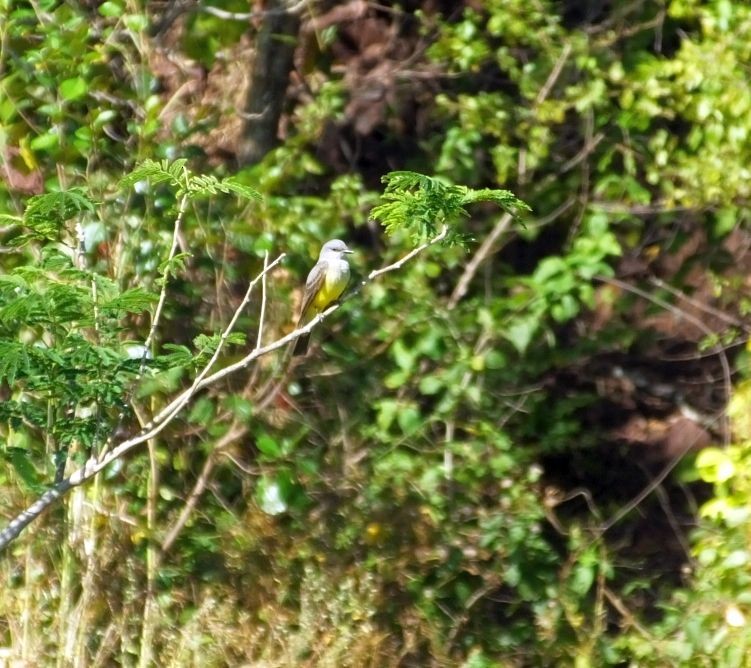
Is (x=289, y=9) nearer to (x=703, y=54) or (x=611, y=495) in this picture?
(x=703, y=54)

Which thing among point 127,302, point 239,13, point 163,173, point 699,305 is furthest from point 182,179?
point 699,305

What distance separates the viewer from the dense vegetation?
5.74m

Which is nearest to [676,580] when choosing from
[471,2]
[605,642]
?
[605,642]

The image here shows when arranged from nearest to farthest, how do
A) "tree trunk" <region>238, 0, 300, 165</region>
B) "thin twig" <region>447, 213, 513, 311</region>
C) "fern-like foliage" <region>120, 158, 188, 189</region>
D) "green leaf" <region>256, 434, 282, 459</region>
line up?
"fern-like foliage" <region>120, 158, 188, 189</region> → "green leaf" <region>256, 434, 282, 459</region> → "tree trunk" <region>238, 0, 300, 165</region> → "thin twig" <region>447, 213, 513, 311</region>

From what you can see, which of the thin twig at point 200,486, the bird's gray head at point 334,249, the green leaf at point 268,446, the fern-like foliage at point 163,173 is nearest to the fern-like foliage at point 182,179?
the fern-like foliage at point 163,173

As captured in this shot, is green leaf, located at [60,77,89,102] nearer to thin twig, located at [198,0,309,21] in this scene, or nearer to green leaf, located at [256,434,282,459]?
thin twig, located at [198,0,309,21]

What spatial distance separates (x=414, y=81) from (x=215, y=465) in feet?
8.14

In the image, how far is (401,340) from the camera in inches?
262

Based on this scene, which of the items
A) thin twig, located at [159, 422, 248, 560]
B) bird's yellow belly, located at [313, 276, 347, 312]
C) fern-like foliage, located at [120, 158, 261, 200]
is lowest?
thin twig, located at [159, 422, 248, 560]

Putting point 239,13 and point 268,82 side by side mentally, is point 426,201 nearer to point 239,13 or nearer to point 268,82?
point 239,13

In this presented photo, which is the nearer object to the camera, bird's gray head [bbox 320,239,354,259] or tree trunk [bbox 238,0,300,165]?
bird's gray head [bbox 320,239,354,259]

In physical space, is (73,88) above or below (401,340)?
above

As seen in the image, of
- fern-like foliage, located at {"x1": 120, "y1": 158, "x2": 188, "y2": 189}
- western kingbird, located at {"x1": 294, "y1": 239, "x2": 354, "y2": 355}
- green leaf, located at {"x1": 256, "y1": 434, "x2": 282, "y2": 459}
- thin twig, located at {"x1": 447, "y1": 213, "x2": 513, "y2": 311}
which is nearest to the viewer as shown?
fern-like foliage, located at {"x1": 120, "y1": 158, "x2": 188, "y2": 189}

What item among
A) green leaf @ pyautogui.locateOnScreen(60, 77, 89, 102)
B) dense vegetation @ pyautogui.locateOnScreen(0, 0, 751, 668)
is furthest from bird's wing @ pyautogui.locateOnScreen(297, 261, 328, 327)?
green leaf @ pyautogui.locateOnScreen(60, 77, 89, 102)
